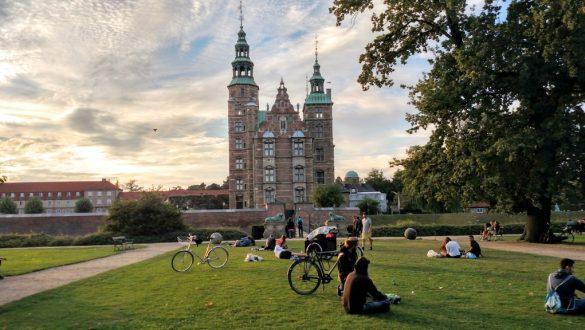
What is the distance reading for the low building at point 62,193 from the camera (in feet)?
417

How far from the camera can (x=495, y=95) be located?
25266mm

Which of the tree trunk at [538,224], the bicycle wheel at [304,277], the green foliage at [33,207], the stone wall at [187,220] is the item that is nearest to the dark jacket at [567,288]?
the bicycle wheel at [304,277]

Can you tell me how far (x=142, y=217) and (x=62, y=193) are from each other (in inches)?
4089

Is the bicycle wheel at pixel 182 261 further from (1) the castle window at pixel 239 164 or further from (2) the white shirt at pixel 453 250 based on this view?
(1) the castle window at pixel 239 164

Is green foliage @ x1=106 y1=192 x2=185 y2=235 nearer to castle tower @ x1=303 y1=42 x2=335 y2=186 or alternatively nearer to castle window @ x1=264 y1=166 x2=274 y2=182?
castle window @ x1=264 y1=166 x2=274 y2=182

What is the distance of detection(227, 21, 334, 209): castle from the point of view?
210 ft

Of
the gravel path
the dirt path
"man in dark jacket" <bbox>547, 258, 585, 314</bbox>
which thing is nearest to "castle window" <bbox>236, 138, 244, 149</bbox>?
the gravel path

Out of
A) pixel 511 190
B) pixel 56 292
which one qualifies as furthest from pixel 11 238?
pixel 511 190

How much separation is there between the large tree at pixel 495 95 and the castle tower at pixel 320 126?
39185 millimetres

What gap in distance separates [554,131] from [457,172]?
16.6 feet

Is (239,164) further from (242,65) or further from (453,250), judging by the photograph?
(453,250)

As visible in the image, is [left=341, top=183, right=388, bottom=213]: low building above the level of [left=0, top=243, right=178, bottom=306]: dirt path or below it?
above

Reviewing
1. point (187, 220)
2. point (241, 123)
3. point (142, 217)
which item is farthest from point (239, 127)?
point (142, 217)

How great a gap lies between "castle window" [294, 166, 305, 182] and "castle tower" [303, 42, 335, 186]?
291 centimetres
